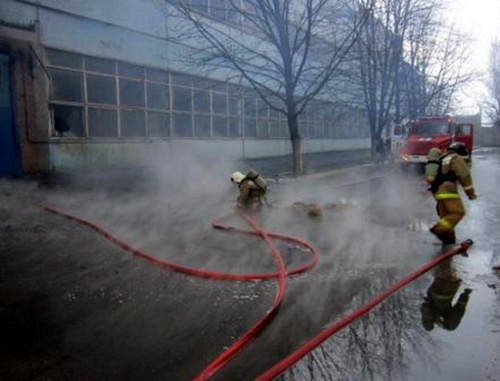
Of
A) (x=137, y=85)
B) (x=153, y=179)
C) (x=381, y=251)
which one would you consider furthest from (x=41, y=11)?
(x=381, y=251)

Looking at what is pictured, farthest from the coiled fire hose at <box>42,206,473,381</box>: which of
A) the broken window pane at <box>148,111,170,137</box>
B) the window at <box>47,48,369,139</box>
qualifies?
the broken window pane at <box>148,111,170,137</box>

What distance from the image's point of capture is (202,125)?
19.4 m

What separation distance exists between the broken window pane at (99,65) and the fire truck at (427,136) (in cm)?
1164

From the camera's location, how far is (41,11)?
41.8 ft

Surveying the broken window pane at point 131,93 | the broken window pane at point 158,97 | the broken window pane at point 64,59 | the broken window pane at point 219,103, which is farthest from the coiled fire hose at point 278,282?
the broken window pane at point 219,103

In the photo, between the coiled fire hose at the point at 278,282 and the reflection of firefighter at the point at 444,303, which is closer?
the coiled fire hose at the point at 278,282

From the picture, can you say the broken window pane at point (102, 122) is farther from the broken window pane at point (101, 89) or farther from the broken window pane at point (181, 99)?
the broken window pane at point (181, 99)

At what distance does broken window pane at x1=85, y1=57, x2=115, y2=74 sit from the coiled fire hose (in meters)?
7.94

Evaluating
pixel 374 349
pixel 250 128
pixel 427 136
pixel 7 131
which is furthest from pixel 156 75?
pixel 374 349

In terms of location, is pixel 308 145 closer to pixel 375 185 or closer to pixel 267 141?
pixel 267 141

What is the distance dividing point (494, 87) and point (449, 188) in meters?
55.3

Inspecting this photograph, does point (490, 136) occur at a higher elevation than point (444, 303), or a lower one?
higher

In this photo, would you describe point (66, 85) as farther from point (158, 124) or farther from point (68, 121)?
point (158, 124)

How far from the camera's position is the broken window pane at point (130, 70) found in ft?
50.6
